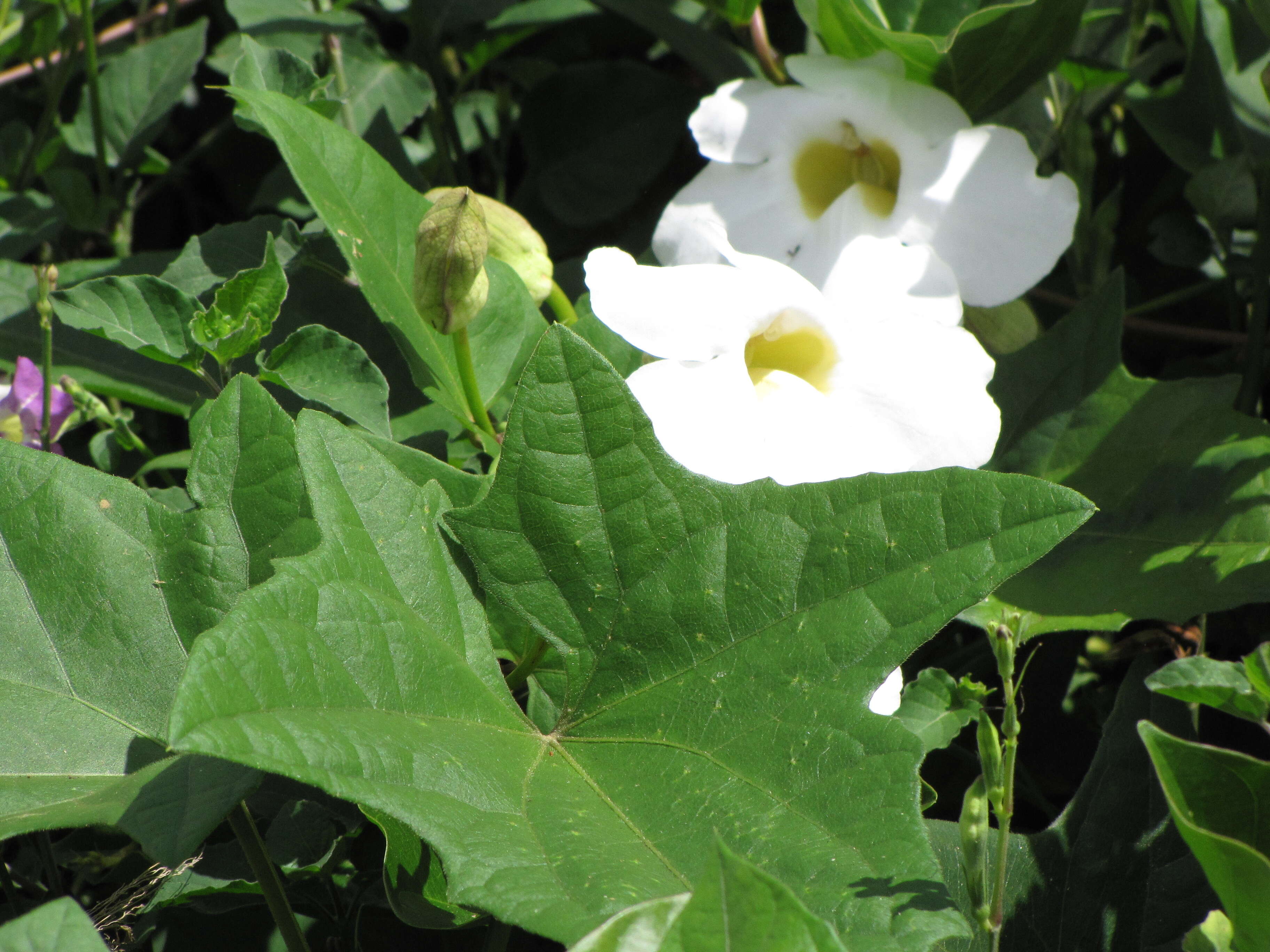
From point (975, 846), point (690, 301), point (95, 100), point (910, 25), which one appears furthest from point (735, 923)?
point (95, 100)

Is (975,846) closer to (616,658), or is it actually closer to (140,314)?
(616,658)


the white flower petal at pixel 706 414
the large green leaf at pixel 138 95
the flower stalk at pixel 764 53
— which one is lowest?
the white flower petal at pixel 706 414

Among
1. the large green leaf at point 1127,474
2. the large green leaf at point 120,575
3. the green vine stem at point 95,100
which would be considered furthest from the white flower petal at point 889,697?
the green vine stem at point 95,100

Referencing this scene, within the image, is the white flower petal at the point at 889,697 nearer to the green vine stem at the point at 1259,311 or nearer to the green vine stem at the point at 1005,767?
the green vine stem at the point at 1005,767

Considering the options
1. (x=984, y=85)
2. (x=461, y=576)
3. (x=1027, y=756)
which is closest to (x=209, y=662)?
(x=461, y=576)

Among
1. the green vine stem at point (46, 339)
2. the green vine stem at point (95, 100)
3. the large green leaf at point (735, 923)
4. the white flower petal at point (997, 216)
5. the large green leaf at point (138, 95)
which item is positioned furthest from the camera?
the large green leaf at point (138, 95)

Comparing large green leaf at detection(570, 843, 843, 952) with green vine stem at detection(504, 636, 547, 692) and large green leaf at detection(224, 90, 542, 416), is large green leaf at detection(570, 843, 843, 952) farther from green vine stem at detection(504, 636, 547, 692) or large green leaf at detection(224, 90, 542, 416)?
large green leaf at detection(224, 90, 542, 416)

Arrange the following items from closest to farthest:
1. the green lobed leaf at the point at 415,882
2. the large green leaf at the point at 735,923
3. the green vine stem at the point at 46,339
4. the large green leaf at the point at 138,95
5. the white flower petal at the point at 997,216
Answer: the large green leaf at the point at 735,923, the green lobed leaf at the point at 415,882, the green vine stem at the point at 46,339, the white flower petal at the point at 997,216, the large green leaf at the point at 138,95

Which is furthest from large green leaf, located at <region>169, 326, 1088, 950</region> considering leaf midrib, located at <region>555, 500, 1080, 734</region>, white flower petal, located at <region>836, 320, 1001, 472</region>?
white flower petal, located at <region>836, 320, 1001, 472</region>
